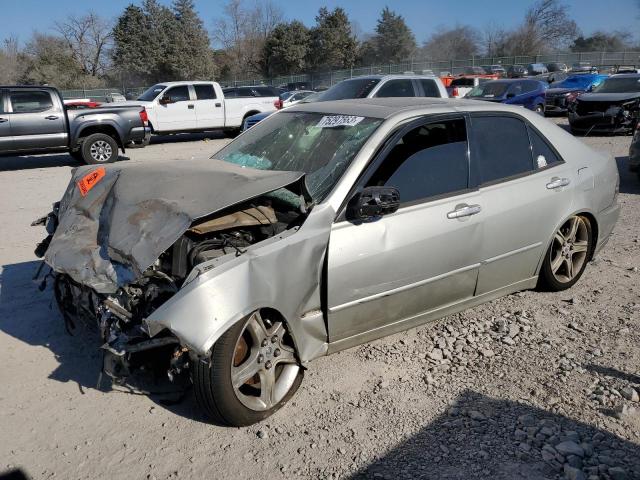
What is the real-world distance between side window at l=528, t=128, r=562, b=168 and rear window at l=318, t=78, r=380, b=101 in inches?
Answer: 267

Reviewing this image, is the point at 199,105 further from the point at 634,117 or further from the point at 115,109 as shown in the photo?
the point at 634,117

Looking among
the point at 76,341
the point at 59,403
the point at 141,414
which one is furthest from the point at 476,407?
the point at 76,341

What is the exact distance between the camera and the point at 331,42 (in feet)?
179

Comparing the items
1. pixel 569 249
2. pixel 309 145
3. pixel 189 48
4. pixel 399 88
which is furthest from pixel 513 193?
pixel 189 48

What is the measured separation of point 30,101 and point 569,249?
38.8 ft

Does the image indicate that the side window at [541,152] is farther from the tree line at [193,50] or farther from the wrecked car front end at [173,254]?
the tree line at [193,50]

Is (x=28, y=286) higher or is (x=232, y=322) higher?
(x=232, y=322)

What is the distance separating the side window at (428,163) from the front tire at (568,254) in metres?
1.17

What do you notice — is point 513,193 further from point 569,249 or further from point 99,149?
point 99,149

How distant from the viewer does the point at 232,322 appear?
2.67 meters

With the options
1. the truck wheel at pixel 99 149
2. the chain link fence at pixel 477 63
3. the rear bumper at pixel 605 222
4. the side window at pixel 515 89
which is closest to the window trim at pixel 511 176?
the rear bumper at pixel 605 222

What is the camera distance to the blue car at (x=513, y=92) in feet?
54.9

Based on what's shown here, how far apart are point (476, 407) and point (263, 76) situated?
2232 inches

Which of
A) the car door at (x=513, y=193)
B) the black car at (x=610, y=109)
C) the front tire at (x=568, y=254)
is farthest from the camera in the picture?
the black car at (x=610, y=109)
